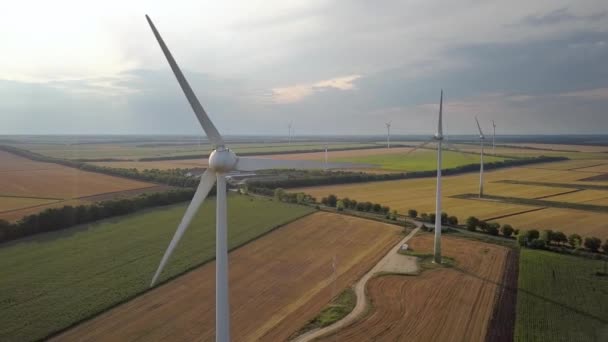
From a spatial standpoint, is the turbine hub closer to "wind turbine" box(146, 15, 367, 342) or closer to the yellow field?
"wind turbine" box(146, 15, 367, 342)

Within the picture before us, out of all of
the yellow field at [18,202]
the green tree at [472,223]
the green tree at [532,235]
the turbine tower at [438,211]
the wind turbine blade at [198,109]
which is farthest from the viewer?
the yellow field at [18,202]

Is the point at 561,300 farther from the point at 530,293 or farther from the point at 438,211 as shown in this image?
the point at 438,211

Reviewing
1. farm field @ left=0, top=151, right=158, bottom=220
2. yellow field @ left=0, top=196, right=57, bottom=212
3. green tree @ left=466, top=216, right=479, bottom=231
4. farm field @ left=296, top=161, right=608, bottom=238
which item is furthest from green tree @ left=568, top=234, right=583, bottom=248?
yellow field @ left=0, top=196, right=57, bottom=212

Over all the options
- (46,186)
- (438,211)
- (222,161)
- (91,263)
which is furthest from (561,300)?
(46,186)

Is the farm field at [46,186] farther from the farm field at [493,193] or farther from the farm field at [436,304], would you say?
the farm field at [436,304]

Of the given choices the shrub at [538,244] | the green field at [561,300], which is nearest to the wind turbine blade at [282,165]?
the green field at [561,300]

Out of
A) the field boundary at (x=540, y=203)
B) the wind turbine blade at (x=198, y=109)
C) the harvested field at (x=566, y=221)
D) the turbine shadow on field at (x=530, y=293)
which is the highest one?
the wind turbine blade at (x=198, y=109)

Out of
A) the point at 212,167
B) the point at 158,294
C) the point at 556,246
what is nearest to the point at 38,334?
the point at 158,294
